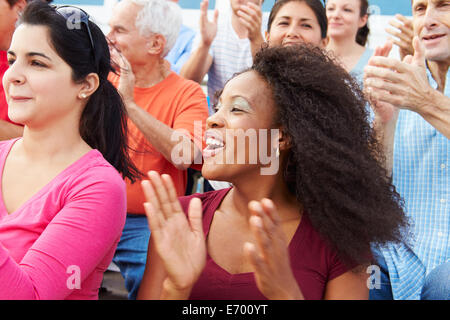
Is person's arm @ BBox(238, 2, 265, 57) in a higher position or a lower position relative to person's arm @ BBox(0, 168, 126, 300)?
higher

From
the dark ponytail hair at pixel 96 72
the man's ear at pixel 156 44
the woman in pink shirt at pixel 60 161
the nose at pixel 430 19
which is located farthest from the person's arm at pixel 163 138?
the nose at pixel 430 19

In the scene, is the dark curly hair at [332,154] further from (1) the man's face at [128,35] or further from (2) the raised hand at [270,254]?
(1) the man's face at [128,35]

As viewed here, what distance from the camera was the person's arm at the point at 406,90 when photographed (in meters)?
2.09

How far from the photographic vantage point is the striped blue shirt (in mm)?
2141

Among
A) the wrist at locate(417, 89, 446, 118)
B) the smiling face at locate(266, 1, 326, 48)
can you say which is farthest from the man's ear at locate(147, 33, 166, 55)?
the wrist at locate(417, 89, 446, 118)

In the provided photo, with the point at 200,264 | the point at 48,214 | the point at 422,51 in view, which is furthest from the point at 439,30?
the point at 48,214

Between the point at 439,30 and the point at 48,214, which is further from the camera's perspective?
the point at 439,30

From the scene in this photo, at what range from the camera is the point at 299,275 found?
1.66 m

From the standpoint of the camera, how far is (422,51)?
2.26 meters

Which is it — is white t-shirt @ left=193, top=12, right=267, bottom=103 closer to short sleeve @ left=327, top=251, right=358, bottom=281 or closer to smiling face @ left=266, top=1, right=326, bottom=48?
smiling face @ left=266, top=1, right=326, bottom=48

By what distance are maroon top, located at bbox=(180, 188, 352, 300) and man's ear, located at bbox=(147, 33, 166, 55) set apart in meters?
1.61

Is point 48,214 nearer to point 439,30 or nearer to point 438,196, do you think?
point 438,196

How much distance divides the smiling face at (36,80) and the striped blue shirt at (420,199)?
1.40m

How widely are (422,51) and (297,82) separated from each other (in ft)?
2.60
